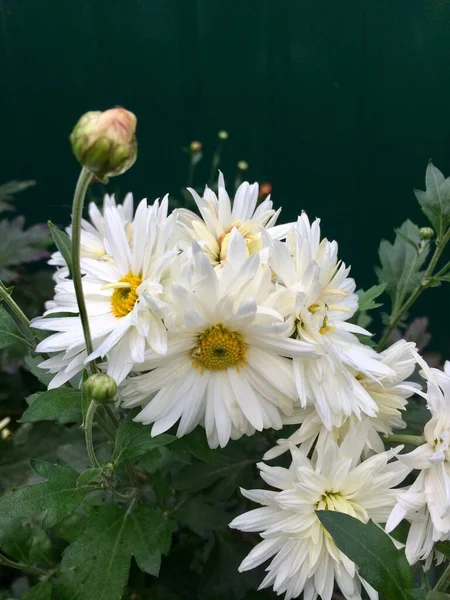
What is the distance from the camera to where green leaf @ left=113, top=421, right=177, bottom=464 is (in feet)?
1.82

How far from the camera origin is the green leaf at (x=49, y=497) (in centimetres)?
55

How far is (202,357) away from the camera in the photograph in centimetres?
55

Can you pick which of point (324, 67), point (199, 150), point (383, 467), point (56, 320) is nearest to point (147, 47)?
point (199, 150)

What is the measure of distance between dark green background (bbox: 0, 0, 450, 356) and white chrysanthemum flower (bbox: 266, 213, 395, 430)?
2.89 ft

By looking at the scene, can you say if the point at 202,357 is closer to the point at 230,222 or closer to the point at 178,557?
the point at 230,222

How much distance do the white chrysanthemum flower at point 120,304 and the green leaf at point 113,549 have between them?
0.19 m

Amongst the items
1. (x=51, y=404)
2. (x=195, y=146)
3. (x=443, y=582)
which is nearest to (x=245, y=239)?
(x=51, y=404)

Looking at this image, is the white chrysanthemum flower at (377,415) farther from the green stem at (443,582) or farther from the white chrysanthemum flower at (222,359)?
the green stem at (443,582)

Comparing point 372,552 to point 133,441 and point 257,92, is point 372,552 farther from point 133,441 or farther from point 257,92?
point 257,92

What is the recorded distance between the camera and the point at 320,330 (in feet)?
1.88

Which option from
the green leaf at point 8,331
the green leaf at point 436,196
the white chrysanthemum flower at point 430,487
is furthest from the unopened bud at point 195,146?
the white chrysanthemum flower at point 430,487

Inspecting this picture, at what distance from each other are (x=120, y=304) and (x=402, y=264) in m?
0.58

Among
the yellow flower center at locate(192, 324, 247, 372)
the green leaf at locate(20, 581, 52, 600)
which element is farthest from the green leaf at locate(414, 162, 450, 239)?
the green leaf at locate(20, 581, 52, 600)

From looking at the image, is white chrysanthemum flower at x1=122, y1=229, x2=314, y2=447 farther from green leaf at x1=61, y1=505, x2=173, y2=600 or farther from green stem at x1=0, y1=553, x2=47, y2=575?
green stem at x1=0, y1=553, x2=47, y2=575
